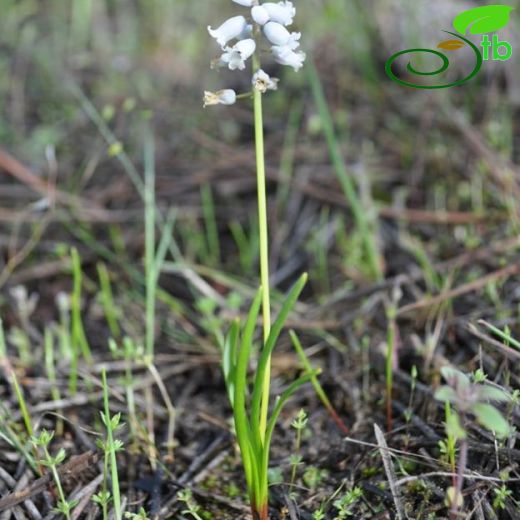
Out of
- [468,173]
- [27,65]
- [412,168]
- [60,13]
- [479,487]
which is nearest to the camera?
[479,487]

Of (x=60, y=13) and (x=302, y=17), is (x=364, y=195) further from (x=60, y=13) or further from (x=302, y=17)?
(x=60, y=13)

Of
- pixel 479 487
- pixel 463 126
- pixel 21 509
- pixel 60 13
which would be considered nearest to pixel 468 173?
pixel 463 126

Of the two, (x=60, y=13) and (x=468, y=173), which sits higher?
(x=60, y=13)

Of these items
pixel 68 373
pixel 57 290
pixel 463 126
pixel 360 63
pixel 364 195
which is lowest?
pixel 68 373

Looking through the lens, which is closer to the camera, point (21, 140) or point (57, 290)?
point (57, 290)

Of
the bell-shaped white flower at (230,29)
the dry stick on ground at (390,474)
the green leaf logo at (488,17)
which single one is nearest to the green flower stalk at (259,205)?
the bell-shaped white flower at (230,29)

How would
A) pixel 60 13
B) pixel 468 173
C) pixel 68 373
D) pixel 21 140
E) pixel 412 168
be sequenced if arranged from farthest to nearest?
pixel 60 13 < pixel 21 140 < pixel 412 168 < pixel 468 173 < pixel 68 373

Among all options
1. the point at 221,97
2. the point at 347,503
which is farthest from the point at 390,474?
the point at 221,97
